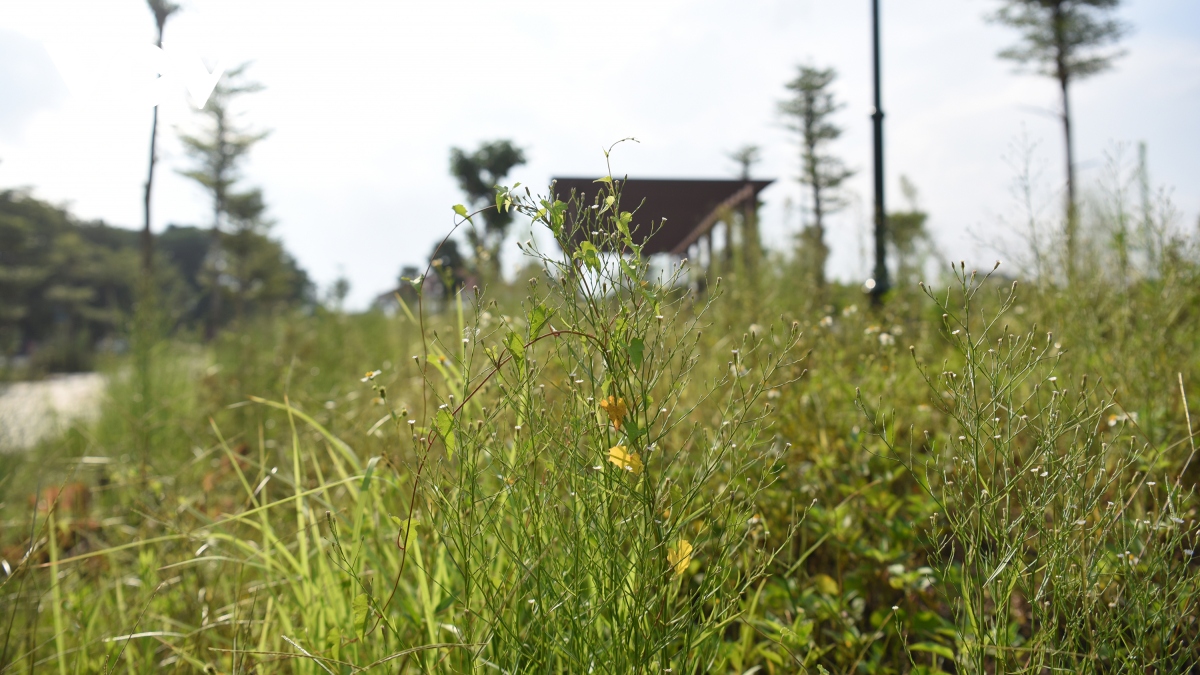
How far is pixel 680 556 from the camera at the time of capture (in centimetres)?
118

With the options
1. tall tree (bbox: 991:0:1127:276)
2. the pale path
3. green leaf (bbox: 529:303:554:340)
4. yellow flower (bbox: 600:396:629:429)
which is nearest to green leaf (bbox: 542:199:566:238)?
green leaf (bbox: 529:303:554:340)

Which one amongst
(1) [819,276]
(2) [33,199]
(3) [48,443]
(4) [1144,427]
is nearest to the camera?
(4) [1144,427]

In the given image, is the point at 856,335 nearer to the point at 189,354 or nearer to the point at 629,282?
the point at 629,282

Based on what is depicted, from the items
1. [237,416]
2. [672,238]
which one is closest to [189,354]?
[237,416]

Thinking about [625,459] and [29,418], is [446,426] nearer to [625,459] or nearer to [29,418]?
[625,459]

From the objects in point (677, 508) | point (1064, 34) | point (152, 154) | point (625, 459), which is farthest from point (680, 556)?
point (1064, 34)

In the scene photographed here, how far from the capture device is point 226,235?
32594 millimetres

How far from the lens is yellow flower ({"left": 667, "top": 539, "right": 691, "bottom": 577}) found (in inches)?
44.9

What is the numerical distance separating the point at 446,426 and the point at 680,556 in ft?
1.38

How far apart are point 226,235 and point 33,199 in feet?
25.5

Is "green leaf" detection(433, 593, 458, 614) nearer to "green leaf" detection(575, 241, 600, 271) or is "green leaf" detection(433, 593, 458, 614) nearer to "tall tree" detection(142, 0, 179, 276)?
"green leaf" detection(575, 241, 600, 271)

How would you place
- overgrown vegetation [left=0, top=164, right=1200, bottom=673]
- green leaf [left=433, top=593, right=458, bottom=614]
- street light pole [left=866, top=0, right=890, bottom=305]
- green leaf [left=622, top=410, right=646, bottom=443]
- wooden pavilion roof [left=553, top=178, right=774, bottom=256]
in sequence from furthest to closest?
street light pole [left=866, top=0, right=890, bottom=305] → wooden pavilion roof [left=553, top=178, right=774, bottom=256] → green leaf [left=433, top=593, right=458, bottom=614] → overgrown vegetation [left=0, top=164, right=1200, bottom=673] → green leaf [left=622, top=410, right=646, bottom=443]

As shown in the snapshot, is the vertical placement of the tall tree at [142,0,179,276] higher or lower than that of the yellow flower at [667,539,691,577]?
higher

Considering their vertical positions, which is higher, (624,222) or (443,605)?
(624,222)
